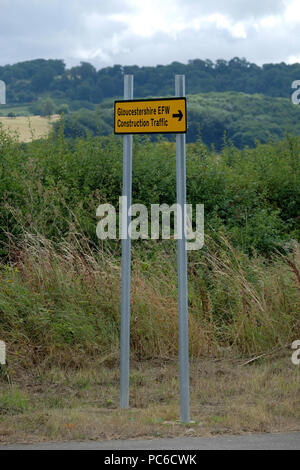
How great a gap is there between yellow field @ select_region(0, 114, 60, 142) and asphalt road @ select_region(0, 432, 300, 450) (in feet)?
41.4

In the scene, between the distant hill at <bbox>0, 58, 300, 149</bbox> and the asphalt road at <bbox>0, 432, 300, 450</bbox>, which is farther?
the distant hill at <bbox>0, 58, 300, 149</bbox>

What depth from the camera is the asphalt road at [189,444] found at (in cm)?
494

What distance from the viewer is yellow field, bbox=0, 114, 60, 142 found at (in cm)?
1731

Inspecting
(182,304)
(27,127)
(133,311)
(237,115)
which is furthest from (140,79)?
(182,304)

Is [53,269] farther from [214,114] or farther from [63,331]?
[214,114]

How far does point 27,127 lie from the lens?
712 inches

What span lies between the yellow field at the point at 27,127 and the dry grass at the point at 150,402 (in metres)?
10.7

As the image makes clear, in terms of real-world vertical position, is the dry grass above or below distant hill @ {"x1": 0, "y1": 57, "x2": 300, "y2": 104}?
below

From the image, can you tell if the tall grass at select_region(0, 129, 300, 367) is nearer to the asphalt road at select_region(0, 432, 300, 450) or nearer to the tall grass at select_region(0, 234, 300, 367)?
the tall grass at select_region(0, 234, 300, 367)

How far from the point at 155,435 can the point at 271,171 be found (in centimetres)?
1331

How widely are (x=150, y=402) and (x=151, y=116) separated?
293 centimetres

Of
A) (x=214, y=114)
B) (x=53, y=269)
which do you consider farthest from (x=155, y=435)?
(x=214, y=114)

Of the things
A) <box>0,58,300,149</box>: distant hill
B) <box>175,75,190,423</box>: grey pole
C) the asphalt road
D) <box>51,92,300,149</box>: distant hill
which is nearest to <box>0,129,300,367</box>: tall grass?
<box>175,75,190,423</box>: grey pole

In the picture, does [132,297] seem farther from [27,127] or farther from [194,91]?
[194,91]
